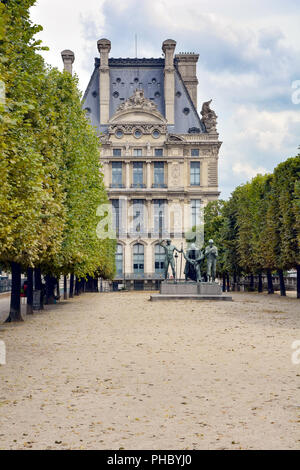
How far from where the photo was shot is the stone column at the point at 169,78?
86.4 m

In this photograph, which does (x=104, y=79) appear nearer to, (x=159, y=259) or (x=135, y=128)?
(x=135, y=128)

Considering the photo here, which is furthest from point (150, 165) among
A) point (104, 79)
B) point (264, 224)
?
point (264, 224)

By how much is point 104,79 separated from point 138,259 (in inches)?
1098

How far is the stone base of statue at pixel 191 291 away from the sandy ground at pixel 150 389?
1895 cm

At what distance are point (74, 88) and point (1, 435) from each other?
26.1 m

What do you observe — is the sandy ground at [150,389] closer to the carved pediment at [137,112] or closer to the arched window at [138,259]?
the arched window at [138,259]

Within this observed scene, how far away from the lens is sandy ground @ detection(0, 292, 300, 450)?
287 inches

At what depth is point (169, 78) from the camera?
87.9 m

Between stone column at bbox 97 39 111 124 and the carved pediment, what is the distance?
4.84 m

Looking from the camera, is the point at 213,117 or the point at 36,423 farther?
the point at 213,117

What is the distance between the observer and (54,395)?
971cm

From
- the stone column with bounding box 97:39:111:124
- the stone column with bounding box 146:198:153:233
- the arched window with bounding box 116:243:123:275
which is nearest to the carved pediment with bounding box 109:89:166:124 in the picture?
the stone column with bounding box 97:39:111:124
